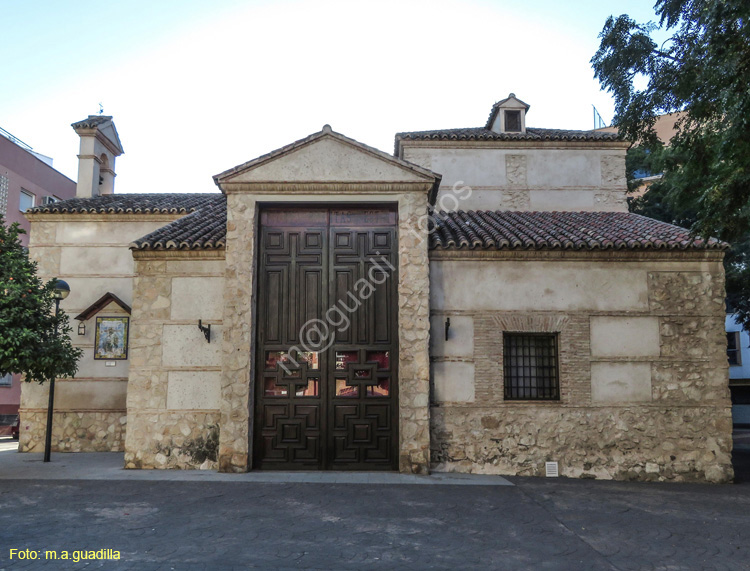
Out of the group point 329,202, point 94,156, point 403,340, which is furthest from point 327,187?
point 94,156

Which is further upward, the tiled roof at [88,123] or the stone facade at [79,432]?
the tiled roof at [88,123]

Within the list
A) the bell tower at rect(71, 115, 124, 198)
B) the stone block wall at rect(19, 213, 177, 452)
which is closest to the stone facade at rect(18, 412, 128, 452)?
the stone block wall at rect(19, 213, 177, 452)

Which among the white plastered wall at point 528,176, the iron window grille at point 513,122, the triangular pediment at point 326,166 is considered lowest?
the triangular pediment at point 326,166

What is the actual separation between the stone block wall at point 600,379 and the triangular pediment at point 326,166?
1759 millimetres

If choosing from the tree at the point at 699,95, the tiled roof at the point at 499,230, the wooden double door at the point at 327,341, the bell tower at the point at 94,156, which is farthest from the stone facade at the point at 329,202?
the bell tower at the point at 94,156

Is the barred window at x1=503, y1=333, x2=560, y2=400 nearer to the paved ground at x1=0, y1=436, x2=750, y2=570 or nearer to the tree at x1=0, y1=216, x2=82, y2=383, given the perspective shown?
the paved ground at x1=0, y1=436, x2=750, y2=570

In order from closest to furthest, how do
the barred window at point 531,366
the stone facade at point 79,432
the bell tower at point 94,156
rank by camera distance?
the barred window at point 531,366 < the stone facade at point 79,432 < the bell tower at point 94,156

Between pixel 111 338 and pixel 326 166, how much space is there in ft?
23.1

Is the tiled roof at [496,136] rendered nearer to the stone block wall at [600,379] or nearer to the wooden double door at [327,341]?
the wooden double door at [327,341]

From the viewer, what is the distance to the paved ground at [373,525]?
18.2 ft

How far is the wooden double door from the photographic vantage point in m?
10.0

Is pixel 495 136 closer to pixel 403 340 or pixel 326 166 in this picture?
pixel 326 166

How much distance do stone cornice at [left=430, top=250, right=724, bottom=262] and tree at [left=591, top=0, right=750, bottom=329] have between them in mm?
740

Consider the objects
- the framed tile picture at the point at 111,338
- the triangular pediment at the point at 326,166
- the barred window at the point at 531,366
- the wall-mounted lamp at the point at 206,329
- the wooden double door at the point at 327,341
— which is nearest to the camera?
the wooden double door at the point at 327,341
